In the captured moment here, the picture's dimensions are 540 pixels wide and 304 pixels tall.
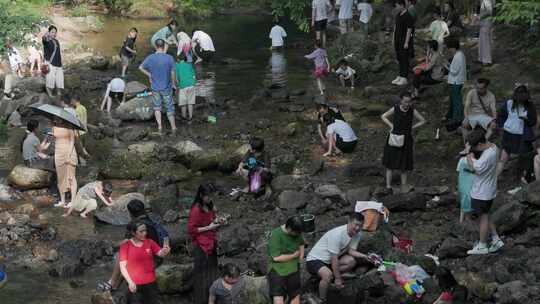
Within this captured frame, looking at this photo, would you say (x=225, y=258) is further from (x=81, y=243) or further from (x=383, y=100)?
(x=383, y=100)

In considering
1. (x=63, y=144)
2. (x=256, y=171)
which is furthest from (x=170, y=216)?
(x=63, y=144)

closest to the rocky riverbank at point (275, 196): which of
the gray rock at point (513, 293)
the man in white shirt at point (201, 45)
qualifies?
the gray rock at point (513, 293)

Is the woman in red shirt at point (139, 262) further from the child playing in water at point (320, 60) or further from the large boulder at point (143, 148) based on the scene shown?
the child playing in water at point (320, 60)

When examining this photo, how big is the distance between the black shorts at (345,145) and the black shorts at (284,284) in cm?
691

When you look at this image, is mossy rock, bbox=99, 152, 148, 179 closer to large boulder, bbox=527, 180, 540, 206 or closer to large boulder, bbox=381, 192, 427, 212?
large boulder, bbox=381, 192, 427, 212

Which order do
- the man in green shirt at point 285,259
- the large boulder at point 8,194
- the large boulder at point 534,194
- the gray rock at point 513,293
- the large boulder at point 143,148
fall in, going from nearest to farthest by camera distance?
the man in green shirt at point 285,259 → the gray rock at point 513,293 → the large boulder at point 534,194 → the large boulder at point 8,194 → the large boulder at point 143,148

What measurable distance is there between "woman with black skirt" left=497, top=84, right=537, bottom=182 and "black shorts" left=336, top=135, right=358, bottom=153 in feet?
12.0

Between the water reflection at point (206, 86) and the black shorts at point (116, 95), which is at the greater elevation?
the black shorts at point (116, 95)

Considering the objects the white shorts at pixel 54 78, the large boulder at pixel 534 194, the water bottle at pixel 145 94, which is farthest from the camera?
the white shorts at pixel 54 78

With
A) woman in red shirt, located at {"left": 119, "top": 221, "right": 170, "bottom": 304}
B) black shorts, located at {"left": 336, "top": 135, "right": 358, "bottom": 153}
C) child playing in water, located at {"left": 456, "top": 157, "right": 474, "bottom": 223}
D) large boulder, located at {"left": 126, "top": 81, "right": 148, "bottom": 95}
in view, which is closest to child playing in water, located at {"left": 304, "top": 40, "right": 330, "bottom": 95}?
black shorts, located at {"left": 336, "top": 135, "right": 358, "bottom": 153}

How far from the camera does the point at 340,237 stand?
30.1 feet

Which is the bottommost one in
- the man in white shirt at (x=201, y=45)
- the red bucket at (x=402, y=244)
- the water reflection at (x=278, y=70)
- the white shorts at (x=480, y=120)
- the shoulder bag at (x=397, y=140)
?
the water reflection at (x=278, y=70)

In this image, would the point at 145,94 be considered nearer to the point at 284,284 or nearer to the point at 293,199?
the point at 293,199

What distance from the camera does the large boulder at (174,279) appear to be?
388 inches
